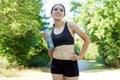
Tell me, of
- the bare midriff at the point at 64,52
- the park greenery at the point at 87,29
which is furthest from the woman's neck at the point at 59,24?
the park greenery at the point at 87,29

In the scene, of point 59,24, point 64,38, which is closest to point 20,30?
point 59,24

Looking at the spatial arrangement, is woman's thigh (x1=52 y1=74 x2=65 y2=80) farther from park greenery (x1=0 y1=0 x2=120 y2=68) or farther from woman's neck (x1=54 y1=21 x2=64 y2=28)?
park greenery (x1=0 y1=0 x2=120 y2=68)

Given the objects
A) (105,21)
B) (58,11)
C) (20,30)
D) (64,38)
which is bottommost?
(105,21)

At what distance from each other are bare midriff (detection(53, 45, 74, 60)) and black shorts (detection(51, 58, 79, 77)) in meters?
0.05

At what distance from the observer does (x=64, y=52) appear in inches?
163

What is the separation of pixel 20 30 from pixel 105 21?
34.3ft

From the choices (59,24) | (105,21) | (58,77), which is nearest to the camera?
(58,77)

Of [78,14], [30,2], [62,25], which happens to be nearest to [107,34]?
[78,14]

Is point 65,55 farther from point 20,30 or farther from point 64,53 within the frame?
point 20,30

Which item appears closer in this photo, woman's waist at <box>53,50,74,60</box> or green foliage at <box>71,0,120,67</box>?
woman's waist at <box>53,50,74,60</box>

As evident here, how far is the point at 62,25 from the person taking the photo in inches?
168

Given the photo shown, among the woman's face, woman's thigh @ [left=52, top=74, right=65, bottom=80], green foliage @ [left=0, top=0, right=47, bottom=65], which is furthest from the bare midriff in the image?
green foliage @ [left=0, top=0, right=47, bottom=65]

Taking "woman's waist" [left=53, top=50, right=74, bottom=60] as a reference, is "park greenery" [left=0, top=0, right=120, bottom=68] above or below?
below

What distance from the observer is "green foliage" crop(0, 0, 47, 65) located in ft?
65.2
